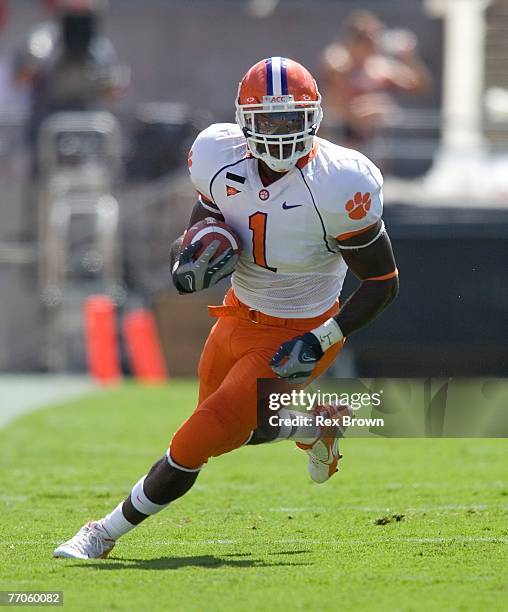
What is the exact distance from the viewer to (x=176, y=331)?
507 inches

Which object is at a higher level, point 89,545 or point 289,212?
point 289,212

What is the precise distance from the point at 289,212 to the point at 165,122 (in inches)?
302

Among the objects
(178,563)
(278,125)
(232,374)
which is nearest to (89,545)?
(178,563)

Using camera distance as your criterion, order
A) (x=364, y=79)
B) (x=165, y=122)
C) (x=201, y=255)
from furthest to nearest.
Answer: (x=364, y=79) → (x=165, y=122) → (x=201, y=255)

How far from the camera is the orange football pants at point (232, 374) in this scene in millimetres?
4676

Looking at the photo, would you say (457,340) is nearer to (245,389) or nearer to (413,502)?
(413,502)

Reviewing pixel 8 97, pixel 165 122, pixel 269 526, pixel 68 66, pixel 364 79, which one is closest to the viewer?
pixel 269 526

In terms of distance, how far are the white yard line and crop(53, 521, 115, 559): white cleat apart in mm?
4689

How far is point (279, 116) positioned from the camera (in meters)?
4.79

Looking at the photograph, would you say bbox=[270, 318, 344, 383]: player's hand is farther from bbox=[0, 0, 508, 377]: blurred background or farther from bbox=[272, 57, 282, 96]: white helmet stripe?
bbox=[0, 0, 508, 377]: blurred background

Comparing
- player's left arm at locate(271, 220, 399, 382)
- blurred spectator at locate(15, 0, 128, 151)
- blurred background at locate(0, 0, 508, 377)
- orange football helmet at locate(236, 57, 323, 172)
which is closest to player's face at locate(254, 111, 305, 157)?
orange football helmet at locate(236, 57, 323, 172)

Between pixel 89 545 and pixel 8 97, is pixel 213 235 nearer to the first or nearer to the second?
pixel 89 545

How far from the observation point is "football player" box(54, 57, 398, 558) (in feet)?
15.5

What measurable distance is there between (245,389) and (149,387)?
22.6 feet
